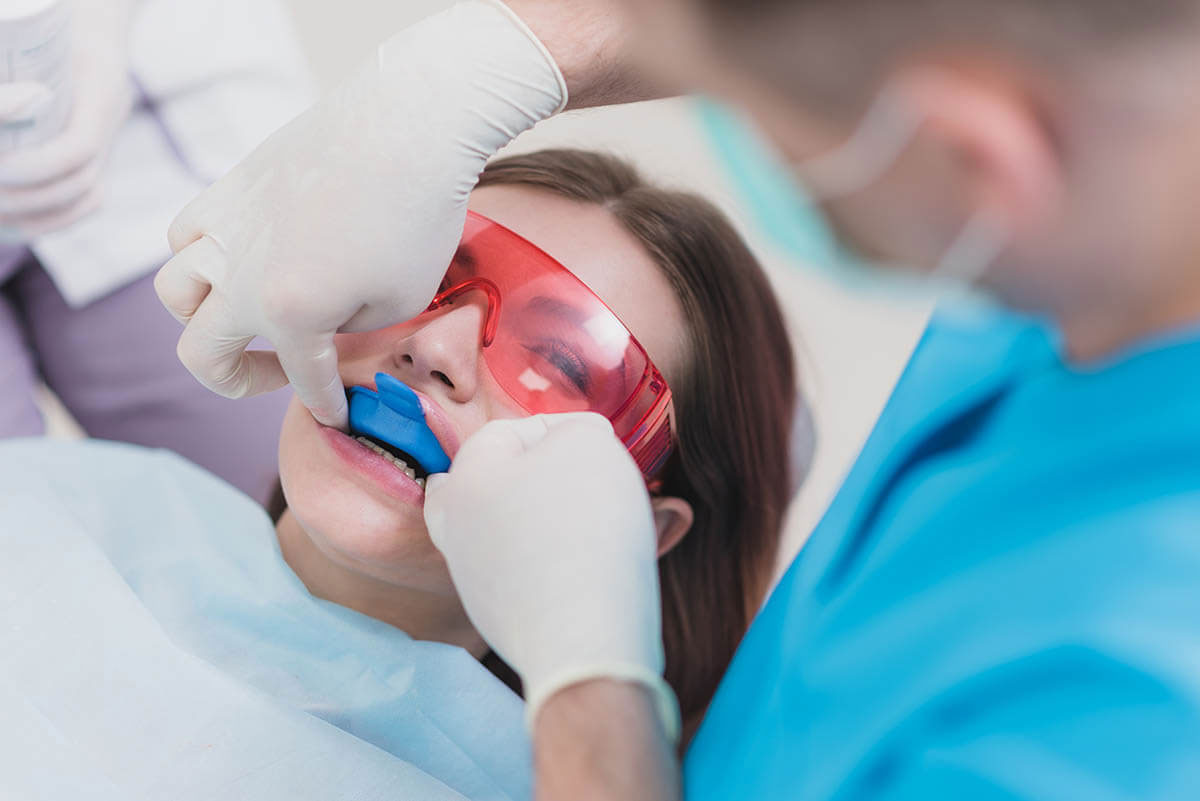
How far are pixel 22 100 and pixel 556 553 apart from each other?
3.08 ft

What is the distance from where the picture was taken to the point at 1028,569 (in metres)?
0.51

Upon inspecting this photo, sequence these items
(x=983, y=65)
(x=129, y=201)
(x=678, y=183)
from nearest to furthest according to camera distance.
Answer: (x=983, y=65) → (x=678, y=183) → (x=129, y=201)

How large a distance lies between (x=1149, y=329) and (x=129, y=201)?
1.44 meters

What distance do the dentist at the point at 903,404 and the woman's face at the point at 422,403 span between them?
4.5 inches

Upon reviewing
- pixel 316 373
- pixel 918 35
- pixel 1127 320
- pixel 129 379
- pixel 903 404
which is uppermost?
pixel 918 35

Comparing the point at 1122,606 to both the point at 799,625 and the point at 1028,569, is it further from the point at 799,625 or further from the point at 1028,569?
the point at 799,625

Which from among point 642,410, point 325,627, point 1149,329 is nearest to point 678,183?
point 642,410

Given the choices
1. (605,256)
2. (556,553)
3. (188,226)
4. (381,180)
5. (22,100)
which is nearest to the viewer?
(556,553)

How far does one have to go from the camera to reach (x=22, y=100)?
1.17 meters

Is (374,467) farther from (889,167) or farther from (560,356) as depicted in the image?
(889,167)

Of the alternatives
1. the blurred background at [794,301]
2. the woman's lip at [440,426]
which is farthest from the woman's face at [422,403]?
the blurred background at [794,301]

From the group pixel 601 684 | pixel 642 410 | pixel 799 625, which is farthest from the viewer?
pixel 642 410

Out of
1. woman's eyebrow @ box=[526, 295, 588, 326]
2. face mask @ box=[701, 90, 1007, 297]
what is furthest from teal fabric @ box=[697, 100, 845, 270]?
woman's eyebrow @ box=[526, 295, 588, 326]

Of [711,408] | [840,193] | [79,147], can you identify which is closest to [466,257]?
[711,408]
